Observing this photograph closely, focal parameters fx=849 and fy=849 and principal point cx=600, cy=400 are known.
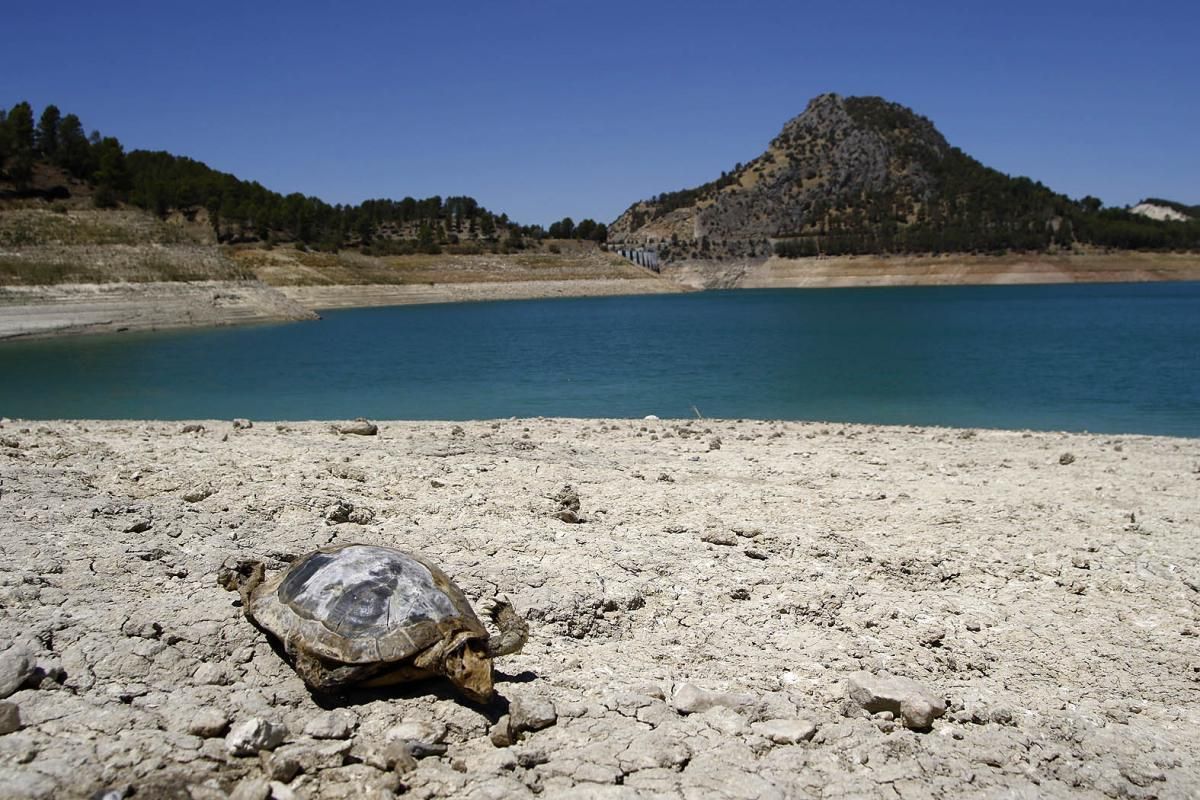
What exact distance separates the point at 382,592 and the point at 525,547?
230cm

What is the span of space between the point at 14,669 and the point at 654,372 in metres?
22.8

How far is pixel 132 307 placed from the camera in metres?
48.2

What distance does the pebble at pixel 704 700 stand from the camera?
424 cm

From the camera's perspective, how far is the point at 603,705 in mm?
4227

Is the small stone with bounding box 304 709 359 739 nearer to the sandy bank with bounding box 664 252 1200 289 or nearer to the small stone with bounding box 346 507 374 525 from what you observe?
the small stone with bounding box 346 507 374 525

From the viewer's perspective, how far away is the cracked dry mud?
3631 mm

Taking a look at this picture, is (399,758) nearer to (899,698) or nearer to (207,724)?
(207,724)

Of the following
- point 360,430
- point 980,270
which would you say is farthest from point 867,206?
point 360,430

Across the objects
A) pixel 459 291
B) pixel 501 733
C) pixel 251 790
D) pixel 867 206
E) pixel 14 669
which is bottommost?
pixel 459 291

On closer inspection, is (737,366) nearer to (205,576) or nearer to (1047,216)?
(205,576)

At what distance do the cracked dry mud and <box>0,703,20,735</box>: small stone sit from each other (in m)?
0.04

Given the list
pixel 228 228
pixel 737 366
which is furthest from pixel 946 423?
pixel 228 228

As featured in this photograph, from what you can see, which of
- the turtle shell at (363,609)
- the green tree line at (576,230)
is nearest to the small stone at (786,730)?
the turtle shell at (363,609)

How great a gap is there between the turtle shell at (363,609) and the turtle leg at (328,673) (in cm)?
4
